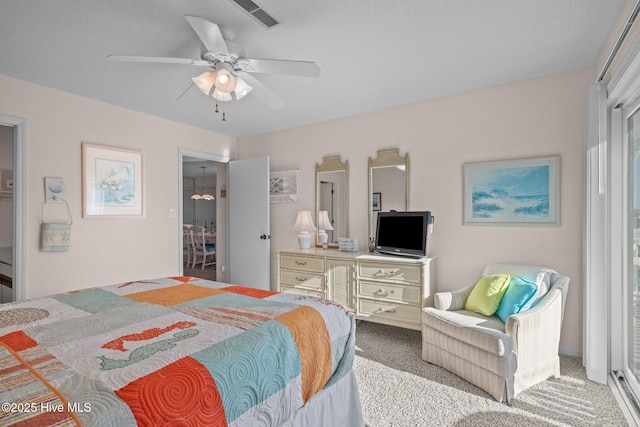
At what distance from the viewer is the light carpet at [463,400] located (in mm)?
1883

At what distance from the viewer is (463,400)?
2.07 meters

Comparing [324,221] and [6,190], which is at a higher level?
[6,190]

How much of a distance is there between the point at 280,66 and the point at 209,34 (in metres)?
0.44

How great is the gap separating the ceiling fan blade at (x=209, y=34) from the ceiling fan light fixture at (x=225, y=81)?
202 millimetres

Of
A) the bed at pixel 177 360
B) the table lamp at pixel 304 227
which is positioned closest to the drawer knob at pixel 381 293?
the table lamp at pixel 304 227

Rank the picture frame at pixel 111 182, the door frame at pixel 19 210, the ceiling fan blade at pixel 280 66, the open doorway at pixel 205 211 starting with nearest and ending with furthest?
1. the ceiling fan blade at pixel 280 66
2. the door frame at pixel 19 210
3. the picture frame at pixel 111 182
4. the open doorway at pixel 205 211

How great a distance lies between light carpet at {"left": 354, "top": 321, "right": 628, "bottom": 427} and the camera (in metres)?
1.88

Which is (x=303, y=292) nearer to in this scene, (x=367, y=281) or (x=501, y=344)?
(x=367, y=281)

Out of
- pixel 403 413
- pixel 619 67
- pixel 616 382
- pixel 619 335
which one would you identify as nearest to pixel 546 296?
pixel 619 335

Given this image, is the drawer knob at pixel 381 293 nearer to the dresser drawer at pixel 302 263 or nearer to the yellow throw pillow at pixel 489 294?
the dresser drawer at pixel 302 263

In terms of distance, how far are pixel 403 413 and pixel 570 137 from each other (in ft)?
8.20

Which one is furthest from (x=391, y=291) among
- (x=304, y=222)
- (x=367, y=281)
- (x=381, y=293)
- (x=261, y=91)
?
(x=261, y=91)

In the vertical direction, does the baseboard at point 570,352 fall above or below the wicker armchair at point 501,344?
below

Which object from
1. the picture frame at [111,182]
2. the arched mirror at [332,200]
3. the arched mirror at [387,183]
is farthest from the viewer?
the arched mirror at [332,200]
